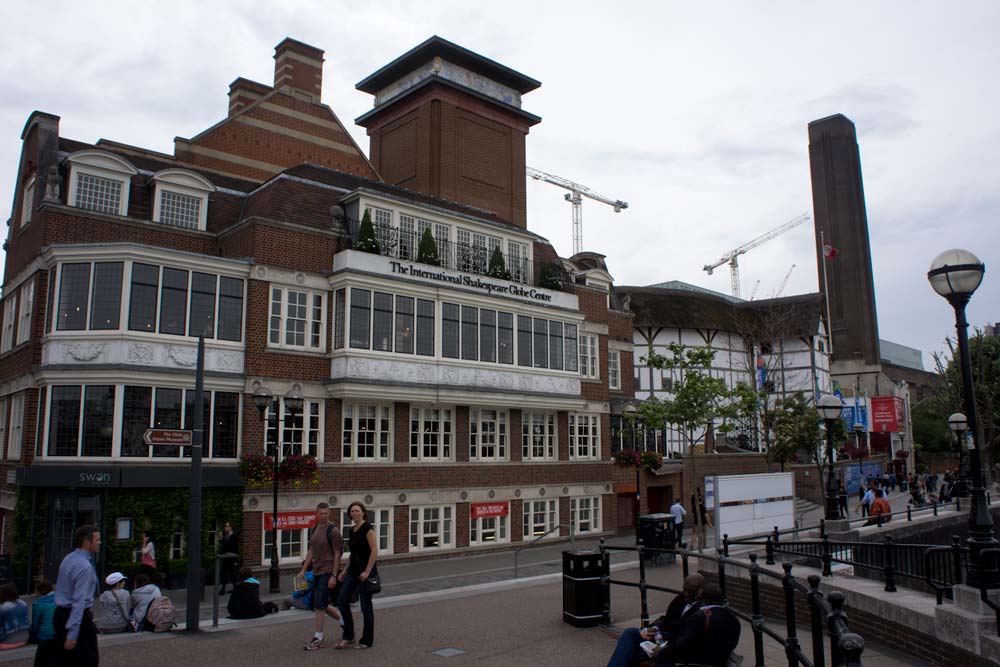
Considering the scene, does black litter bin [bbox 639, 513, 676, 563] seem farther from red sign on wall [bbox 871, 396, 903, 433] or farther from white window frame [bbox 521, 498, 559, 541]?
red sign on wall [bbox 871, 396, 903, 433]

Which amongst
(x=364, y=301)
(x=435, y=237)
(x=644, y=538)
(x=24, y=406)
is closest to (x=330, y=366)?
(x=364, y=301)

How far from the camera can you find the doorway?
66.0ft

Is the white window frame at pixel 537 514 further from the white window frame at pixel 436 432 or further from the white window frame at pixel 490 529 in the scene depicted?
the white window frame at pixel 436 432

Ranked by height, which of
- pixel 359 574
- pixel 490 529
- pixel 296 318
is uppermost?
pixel 296 318

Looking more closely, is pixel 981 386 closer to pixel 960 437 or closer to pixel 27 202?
pixel 960 437

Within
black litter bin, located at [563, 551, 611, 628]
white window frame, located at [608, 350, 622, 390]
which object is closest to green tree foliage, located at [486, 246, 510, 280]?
white window frame, located at [608, 350, 622, 390]

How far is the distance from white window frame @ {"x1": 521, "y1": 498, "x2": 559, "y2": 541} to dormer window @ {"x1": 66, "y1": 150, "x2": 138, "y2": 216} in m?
17.1

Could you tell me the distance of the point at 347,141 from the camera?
3559cm

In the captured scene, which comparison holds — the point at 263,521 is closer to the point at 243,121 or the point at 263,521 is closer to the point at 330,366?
the point at 330,366

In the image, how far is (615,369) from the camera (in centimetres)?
3494

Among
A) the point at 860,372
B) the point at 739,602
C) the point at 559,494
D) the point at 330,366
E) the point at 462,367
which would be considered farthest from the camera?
the point at 860,372

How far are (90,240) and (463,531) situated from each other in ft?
48.8

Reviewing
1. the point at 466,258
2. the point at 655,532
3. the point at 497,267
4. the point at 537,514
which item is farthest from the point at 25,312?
the point at 655,532

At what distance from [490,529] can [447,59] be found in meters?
22.2
